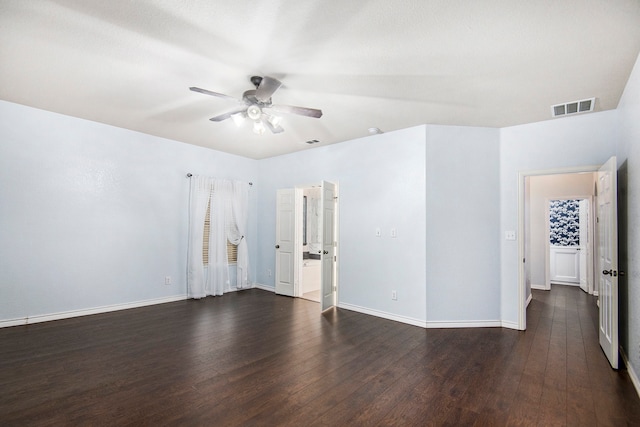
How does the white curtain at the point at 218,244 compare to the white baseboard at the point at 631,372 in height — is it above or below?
above

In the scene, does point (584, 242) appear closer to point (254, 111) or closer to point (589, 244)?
Answer: point (589, 244)

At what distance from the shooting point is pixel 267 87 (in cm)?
292

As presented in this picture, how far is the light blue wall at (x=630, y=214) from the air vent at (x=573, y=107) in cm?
26

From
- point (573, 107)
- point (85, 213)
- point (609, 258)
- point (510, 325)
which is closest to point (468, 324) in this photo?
point (510, 325)

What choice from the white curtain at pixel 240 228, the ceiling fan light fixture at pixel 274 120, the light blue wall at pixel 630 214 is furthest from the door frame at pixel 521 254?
the white curtain at pixel 240 228

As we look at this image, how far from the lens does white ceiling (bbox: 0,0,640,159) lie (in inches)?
84.3

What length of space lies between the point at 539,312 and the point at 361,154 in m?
3.78

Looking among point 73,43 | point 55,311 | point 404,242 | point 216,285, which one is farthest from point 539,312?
point 55,311

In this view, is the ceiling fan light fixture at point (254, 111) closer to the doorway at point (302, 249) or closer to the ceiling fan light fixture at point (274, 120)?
the ceiling fan light fixture at point (274, 120)

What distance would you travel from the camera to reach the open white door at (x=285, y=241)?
6066 millimetres

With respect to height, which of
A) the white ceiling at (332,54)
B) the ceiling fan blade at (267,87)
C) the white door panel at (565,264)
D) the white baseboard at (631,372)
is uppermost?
the white ceiling at (332,54)

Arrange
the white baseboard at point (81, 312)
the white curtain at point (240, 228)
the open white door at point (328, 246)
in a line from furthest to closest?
the white curtain at point (240, 228) < the open white door at point (328, 246) < the white baseboard at point (81, 312)

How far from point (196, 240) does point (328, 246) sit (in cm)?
239

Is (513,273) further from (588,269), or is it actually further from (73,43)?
(73,43)
